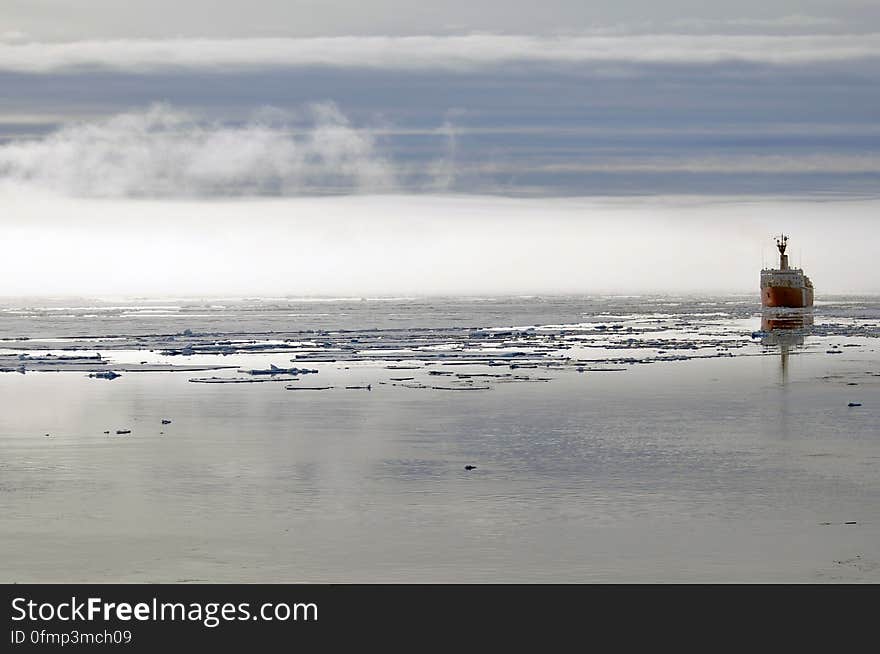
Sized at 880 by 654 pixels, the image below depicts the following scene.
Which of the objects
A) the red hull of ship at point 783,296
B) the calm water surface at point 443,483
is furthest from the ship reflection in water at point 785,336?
the red hull of ship at point 783,296

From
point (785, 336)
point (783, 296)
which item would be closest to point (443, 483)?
point (785, 336)

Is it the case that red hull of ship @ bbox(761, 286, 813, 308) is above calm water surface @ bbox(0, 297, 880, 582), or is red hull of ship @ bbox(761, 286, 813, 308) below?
above

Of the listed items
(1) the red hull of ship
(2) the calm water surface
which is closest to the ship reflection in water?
(2) the calm water surface

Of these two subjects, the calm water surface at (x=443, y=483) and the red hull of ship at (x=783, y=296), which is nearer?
the calm water surface at (x=443, y=483)

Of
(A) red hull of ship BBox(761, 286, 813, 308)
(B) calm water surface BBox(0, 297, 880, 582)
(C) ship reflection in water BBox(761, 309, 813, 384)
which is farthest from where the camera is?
(A) red hull of ship BBox(761, 286, 813, 308)

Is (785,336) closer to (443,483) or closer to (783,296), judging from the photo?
(443,483)

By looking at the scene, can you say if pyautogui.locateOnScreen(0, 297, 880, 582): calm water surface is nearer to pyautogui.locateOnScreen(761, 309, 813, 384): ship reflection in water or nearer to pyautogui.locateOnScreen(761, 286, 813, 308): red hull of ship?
pyautogui.locateOnScreen(761, 309, 813, 384): ship reflection in water

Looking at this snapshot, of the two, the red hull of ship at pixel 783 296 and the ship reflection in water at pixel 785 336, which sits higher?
the red hull of ship at pixel 783 296

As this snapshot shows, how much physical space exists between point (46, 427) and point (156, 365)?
56.4 feet

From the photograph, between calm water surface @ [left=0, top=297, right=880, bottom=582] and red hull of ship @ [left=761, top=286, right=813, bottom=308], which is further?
red hull of ship @ [left=761, top=286, right=813, bottom=308]

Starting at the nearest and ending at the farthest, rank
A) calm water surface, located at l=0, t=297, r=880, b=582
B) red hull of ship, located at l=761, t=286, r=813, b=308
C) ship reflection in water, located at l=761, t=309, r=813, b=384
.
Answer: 1. calm water surface, located at l=0, t=297, r=880, b=582
2. ship reflection in water, located at l=761, t=309, r=813, b=384
3. red hull of ship, located at l=761, t=286, r=813, b=308

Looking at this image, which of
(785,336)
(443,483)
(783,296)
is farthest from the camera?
(783,296)

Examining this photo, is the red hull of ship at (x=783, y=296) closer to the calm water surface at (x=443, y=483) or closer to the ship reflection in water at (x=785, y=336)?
the ship reflection in water at (x=785, y=336)

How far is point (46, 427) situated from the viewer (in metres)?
24.5
